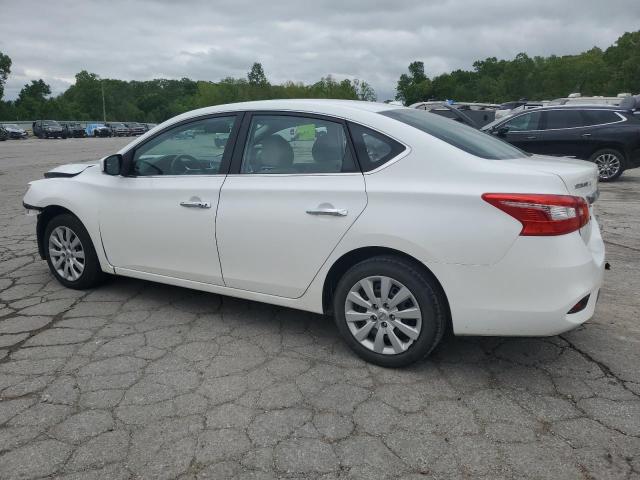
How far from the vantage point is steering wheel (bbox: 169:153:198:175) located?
4.02 m

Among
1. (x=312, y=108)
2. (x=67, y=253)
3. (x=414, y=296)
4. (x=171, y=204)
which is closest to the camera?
(x=414, y=296)

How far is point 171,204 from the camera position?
393 cm

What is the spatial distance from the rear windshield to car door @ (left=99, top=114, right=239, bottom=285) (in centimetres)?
119

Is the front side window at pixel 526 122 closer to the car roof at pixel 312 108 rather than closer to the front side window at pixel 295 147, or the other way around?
the car roof at pixel 312 108

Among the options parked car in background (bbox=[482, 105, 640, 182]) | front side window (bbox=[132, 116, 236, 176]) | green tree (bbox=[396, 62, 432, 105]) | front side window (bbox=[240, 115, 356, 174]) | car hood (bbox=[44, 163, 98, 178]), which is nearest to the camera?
front side window (bbox=[240, 115, 356, 174])

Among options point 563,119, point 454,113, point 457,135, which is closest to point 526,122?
point 563,119

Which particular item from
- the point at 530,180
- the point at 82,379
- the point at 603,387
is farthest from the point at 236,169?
the point at 603,387

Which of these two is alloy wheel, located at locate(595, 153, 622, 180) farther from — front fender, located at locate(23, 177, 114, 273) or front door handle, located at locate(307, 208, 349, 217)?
front fender, located at locate(23, 177, 114, 273)

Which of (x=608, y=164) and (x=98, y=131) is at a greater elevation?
(x=98, y=131)

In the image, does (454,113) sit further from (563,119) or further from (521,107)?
(521,107)

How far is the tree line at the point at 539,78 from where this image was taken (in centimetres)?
6372

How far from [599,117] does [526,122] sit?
143cm

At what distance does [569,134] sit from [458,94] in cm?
10043

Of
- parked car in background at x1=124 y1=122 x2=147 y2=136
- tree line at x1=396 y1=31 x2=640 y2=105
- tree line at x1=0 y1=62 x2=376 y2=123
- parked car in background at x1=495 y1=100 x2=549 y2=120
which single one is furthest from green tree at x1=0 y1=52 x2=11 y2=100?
parked car in background at x1=495 y1=100 x2=549 y2=120
